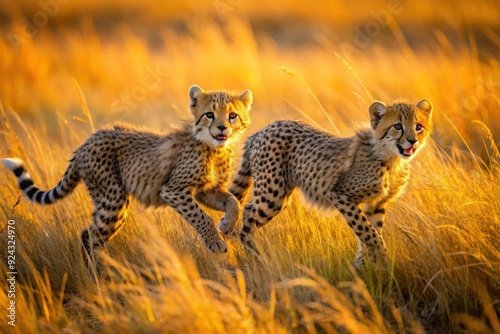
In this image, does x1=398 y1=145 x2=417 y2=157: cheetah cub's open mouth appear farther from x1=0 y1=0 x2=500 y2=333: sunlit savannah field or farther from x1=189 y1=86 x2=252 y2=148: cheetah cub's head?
x1=189 y1=86 x2=252 y2=148: cheetah cub's head

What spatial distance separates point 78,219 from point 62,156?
1.70m

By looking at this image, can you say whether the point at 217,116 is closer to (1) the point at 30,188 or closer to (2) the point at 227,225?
(2) the point at 227,225

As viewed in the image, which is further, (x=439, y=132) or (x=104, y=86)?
(x=104, y=86)

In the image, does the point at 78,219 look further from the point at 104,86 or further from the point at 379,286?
the point at 104,86

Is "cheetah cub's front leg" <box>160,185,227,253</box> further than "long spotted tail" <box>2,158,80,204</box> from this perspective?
No

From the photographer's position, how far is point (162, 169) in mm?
5203

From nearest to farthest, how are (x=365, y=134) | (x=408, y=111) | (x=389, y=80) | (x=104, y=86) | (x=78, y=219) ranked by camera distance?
(x=408, y=111) < (x=365, y=134) < (x=78, y=219) < (x=389, y=80) < (x=104, y=86)

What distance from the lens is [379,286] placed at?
3941 millimetres

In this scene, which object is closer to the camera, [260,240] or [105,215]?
[260,240]

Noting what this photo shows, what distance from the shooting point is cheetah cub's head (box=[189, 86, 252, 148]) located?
5.05 meters

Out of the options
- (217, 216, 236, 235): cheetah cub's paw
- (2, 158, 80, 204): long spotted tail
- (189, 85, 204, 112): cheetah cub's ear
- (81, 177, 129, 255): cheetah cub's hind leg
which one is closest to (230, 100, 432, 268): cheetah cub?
(217, 216, 236, 235): cheetah cub's paw

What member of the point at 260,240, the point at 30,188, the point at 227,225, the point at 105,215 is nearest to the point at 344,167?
the point at 260,240

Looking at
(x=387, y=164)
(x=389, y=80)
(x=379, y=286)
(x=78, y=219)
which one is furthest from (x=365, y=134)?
(x=389, y=80)

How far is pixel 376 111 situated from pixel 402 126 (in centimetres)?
22
